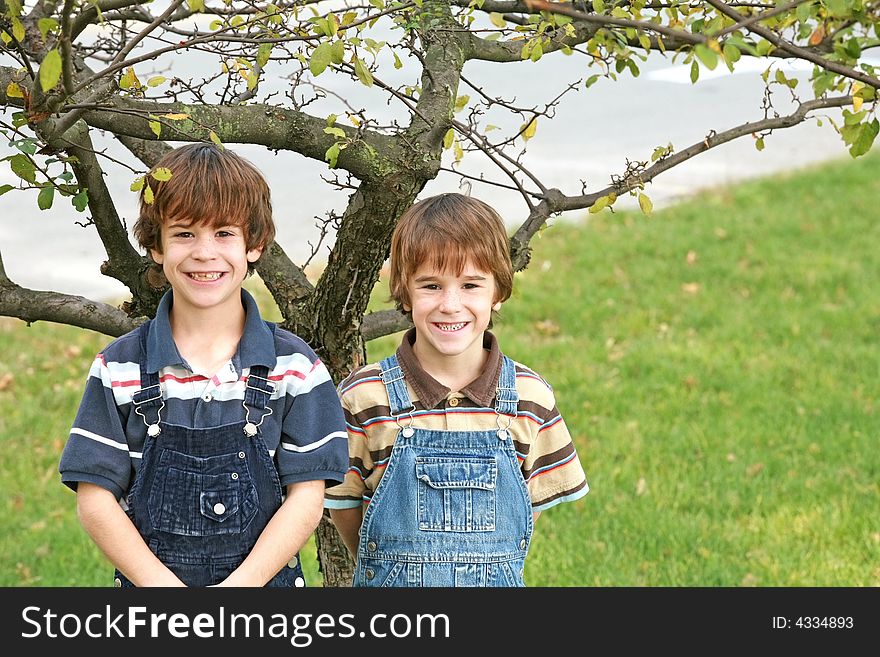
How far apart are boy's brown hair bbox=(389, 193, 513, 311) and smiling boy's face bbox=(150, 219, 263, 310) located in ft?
1.22

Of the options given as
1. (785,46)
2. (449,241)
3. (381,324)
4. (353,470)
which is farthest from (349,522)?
(785,46)

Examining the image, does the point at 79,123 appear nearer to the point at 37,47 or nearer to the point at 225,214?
the point at 37,47

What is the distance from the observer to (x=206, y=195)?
2.25 m

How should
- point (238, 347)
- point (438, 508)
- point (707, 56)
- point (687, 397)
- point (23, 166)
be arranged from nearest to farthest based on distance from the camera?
point (707, 56) → point (23, 166) → point (238, 347) → point (438, 508) → point (687, 397)

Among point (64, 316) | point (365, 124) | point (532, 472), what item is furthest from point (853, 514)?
point (64, 316)

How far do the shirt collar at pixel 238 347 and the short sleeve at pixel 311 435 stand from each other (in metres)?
0.08

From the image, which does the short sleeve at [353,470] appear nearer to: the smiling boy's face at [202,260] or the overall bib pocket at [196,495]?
the overall bib pocket at [196,495]

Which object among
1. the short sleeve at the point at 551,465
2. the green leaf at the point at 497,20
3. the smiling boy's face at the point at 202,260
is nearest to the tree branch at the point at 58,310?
the smiling boy's face at the point at 202,260

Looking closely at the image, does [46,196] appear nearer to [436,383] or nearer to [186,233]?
[186,233]

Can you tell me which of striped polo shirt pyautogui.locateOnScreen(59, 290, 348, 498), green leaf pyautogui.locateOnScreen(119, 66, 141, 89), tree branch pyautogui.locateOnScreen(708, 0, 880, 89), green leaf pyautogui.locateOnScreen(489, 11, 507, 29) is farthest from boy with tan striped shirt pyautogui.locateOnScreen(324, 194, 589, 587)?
green leaf pyautogui.locateOnScreen(489, 11, 507, 29)

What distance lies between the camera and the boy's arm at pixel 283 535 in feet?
7.26

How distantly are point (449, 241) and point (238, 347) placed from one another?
50 cm

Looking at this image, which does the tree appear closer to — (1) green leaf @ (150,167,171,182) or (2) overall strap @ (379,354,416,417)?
(1) green leaf @ (150,167,171,182)

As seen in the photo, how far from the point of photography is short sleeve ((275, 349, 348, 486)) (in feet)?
7.39
